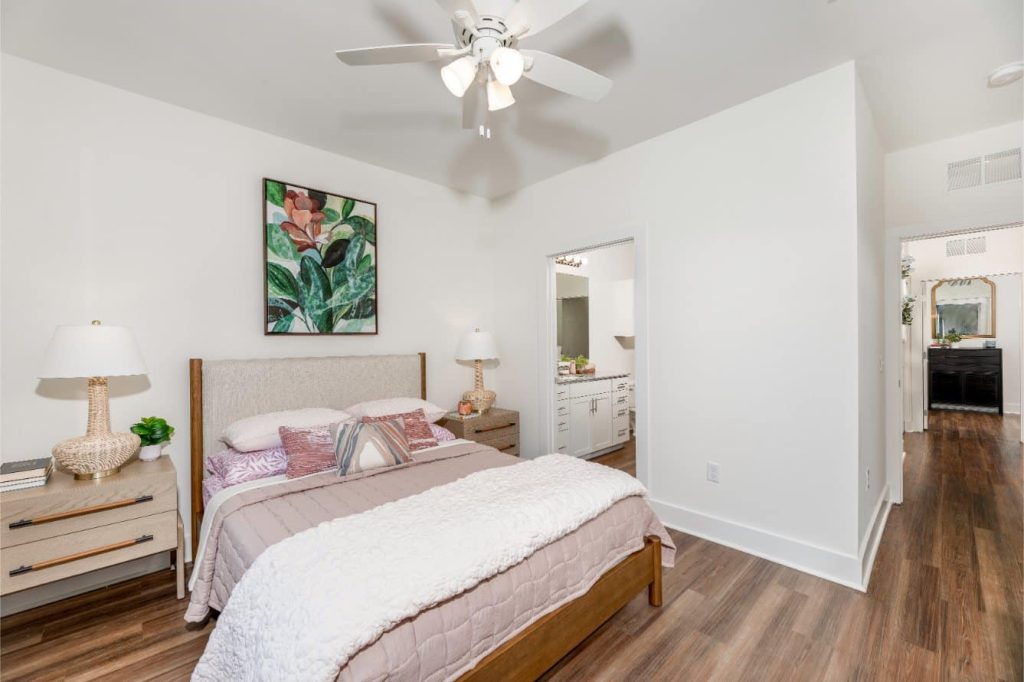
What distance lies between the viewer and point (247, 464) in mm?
2320

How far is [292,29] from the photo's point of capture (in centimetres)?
198

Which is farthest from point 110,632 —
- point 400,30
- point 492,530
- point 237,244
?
point 400,30

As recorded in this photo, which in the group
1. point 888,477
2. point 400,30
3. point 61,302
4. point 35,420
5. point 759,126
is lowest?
point 888,477

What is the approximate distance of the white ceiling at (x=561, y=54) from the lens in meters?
1.87

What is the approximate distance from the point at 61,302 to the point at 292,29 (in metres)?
1.87

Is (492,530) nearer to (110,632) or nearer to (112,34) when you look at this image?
(110,632)

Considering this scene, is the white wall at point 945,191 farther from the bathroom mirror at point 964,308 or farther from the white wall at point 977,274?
the bathroom mirror at point 964,308

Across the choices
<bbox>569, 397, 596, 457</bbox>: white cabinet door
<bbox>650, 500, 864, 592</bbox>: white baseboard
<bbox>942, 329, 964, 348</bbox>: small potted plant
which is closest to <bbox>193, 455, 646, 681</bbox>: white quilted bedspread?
<bbox>650, 500, 864, 592</bbox>: white baseboard

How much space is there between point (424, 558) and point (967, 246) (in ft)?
26.0

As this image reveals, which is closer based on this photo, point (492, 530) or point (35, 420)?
point (492, 530)

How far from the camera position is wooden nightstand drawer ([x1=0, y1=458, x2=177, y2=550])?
179cm

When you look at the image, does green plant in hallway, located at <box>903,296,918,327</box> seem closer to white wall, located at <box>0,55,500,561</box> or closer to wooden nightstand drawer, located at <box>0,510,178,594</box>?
white wall, located at <box>0,55,500,561</box>

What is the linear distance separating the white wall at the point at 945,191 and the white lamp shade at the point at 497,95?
316 centimetres

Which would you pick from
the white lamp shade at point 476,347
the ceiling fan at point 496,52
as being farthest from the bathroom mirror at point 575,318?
the ceiling fan at point 496,52
